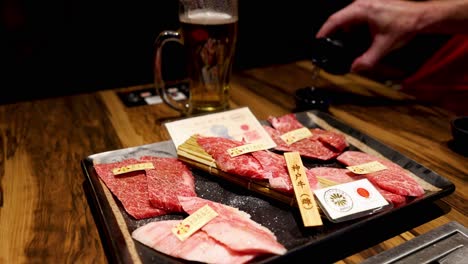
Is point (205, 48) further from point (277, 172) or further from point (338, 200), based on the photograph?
point (338, 200)

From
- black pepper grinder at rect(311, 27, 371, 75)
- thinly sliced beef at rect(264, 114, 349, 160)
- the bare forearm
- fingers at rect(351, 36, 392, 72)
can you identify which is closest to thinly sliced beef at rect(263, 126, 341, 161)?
thinly sliced beef at rect(264, 114, 349, 160)

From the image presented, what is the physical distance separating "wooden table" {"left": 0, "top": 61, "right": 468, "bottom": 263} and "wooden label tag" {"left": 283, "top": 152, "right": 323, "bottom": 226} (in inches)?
6.1

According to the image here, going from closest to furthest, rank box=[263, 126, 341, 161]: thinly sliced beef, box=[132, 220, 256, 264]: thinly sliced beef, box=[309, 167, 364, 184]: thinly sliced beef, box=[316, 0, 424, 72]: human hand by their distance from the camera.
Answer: box=[132, 220, 256, 264]: thinly sliced beef
box=[309, 167, 364, 184]: thinly sliced beef
box=[263, 126, 341, 161]: thinly sliced beef
box=[316, 0, 424, 72]: human hand

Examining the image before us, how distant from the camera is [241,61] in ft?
12.3

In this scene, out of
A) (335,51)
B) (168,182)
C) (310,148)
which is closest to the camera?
(168,182)

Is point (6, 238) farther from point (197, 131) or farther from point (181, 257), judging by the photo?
point (197, 131)

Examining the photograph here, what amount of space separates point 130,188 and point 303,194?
1.93 ft

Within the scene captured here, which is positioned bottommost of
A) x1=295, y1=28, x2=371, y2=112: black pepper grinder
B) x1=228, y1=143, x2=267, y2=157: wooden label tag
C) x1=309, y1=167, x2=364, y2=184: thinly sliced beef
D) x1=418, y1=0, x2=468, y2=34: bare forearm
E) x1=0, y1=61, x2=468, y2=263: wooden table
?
x1=0, y1=61, x2=468, y2=263: wooden table

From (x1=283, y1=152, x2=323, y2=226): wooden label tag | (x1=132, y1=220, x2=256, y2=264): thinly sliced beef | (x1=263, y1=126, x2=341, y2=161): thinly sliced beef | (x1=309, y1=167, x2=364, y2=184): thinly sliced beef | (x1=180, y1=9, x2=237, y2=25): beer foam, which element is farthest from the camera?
(x1=180, y1=9, x2=237, y2=25): beer foam

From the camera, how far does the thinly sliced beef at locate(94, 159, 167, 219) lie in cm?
115

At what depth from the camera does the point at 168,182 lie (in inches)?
49.6

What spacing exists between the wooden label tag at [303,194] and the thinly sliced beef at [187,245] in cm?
23

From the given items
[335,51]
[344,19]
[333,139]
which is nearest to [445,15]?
[344,19]

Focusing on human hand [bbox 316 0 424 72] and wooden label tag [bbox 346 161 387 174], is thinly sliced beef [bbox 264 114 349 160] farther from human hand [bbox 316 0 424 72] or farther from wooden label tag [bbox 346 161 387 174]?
human hand [bbox 316 0 424 72]
